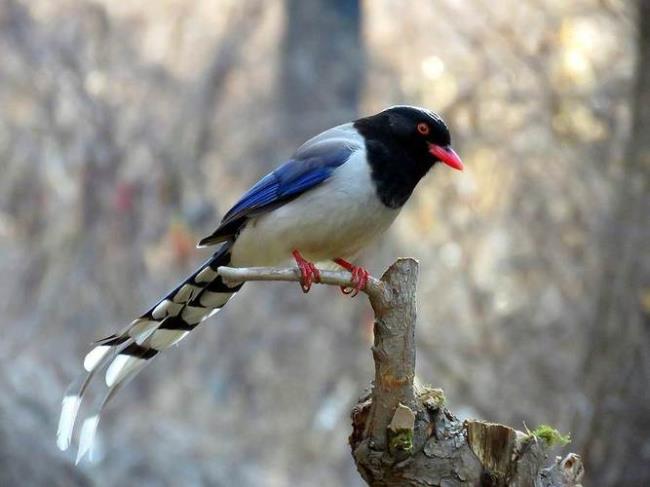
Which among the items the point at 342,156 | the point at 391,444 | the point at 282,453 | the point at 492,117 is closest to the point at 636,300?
the point at 492,117

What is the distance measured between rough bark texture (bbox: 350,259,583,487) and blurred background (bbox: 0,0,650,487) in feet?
16.3

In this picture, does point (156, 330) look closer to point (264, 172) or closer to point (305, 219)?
point (305, 219)

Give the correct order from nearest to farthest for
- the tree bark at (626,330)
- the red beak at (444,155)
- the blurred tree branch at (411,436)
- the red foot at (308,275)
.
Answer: the blurred tree branch at (411,436), the red foot at (308,275), the red beak at (444,155), the tree bark at (626,330)

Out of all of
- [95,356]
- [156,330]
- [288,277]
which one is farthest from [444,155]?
[95,356]

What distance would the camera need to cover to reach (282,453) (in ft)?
37.3

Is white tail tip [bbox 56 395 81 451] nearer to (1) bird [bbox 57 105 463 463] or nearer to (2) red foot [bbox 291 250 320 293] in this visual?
(1) bird [bbox 57 105 463 463]

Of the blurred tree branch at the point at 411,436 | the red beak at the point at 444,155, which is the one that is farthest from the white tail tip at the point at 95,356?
→ the red beak at the point at 444,155

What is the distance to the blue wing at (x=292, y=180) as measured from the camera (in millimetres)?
5309

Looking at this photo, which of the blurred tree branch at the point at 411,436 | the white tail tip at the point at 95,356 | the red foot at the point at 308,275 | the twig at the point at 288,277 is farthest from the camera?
the white tail tip at the point at 95,356

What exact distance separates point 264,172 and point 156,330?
18.0ft

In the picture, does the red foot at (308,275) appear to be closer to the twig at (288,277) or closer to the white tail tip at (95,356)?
the twig at (288,277)

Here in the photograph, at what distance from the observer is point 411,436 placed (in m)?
4.29

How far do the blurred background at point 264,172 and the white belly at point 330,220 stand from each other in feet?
14.1

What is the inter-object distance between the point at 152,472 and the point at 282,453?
1.51 meters
